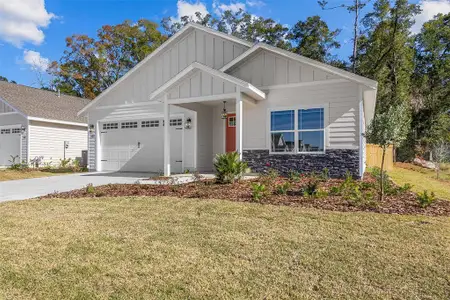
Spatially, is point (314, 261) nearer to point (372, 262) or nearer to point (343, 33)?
point (372, 262)

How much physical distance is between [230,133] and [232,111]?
89 cm

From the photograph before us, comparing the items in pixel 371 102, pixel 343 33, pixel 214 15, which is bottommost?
pixel 371 102

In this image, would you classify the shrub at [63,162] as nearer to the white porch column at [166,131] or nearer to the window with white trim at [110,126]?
the window with white trim at [110,126]

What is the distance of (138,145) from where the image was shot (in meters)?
13.8

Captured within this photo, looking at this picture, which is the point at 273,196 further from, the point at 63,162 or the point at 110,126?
the point at 63,162

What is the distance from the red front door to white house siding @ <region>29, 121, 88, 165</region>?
12129 mm

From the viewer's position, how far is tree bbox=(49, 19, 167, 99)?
30578mm

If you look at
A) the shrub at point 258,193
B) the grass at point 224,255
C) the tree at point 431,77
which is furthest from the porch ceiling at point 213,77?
the tree at point 431,77

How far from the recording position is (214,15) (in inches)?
1224

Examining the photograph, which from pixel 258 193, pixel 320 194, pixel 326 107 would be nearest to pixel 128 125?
pixel 326 107

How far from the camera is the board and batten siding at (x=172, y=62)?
41.5ft

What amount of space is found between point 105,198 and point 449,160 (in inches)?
852

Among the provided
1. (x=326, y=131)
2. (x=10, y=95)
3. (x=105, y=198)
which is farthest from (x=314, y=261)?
(x=10, y=95)

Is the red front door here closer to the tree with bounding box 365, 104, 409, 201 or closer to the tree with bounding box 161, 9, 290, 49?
the tree with bounding box 365, 104, 409, 201
